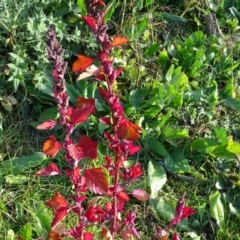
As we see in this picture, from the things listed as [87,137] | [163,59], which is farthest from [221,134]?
[87,137]

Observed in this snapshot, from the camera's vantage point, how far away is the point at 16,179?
2.69 m

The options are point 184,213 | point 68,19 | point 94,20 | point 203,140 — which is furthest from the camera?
point 68,19

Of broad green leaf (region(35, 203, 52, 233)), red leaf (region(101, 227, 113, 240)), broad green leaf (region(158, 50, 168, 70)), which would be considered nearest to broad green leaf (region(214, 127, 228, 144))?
broad green leaf (region(158, 50, 168, 70))

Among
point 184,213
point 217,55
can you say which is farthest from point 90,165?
point 217,55

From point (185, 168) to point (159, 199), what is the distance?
238 millimetres

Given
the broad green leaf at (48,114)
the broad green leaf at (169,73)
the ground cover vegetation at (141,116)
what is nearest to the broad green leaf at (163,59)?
the ground cover vegetation at (141,116)

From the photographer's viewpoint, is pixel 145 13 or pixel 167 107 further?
pixel 145 13

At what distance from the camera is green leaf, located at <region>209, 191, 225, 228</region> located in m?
2.69

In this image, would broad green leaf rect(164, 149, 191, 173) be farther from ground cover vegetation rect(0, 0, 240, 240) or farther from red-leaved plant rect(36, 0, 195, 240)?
red-leaved plant rect(36, 0, 195, 240)

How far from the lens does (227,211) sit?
2.75 metres

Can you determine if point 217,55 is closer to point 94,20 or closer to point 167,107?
point 167,107

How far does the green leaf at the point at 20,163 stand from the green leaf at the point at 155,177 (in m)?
0.54

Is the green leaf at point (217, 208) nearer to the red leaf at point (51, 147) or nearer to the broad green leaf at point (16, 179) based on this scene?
the broad green leaf at point (16, 179)

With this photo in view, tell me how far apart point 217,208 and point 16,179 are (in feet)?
3.24
